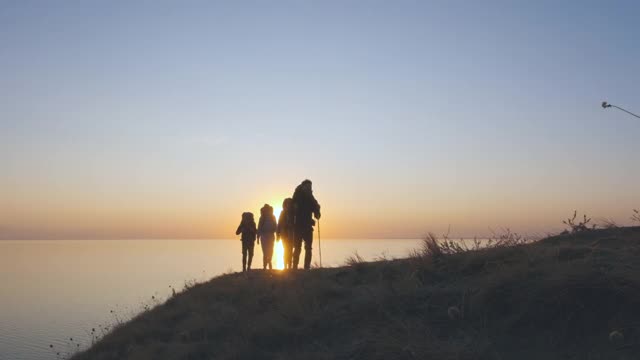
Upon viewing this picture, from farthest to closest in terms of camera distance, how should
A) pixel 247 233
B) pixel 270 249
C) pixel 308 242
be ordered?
pixel 247 233
pixel 270 249
pixel 308 242

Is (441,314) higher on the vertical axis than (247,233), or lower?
lower

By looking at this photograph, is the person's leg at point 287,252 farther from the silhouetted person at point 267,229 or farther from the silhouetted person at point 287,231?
the silhouetted person at point 267,229

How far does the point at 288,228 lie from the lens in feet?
60.0

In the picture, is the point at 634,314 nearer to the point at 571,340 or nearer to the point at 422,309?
the point at 571,340

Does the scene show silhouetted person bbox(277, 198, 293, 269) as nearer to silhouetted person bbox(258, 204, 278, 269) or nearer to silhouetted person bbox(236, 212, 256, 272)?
silhouetted person bbox(258, 204, 278, 269)

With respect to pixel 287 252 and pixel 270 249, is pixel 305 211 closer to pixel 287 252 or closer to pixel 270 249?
pixel 287 252

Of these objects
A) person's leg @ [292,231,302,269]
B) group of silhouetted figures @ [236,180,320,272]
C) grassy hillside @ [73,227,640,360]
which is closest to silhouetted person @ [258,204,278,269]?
group of silhouetted figures @ [236,180,320,272]

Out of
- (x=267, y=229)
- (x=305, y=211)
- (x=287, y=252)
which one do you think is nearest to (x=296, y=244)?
(x=305, y=211)

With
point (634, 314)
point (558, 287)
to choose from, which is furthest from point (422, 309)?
point (634, 314)

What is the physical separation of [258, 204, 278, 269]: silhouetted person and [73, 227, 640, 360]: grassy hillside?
339 inches

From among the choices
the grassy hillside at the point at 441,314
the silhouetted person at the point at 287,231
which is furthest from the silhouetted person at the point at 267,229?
the grassy hillside at the point at 441,314

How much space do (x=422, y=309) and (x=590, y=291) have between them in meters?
2.21

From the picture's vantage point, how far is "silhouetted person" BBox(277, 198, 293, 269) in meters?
18.1

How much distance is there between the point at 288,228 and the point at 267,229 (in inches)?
120
